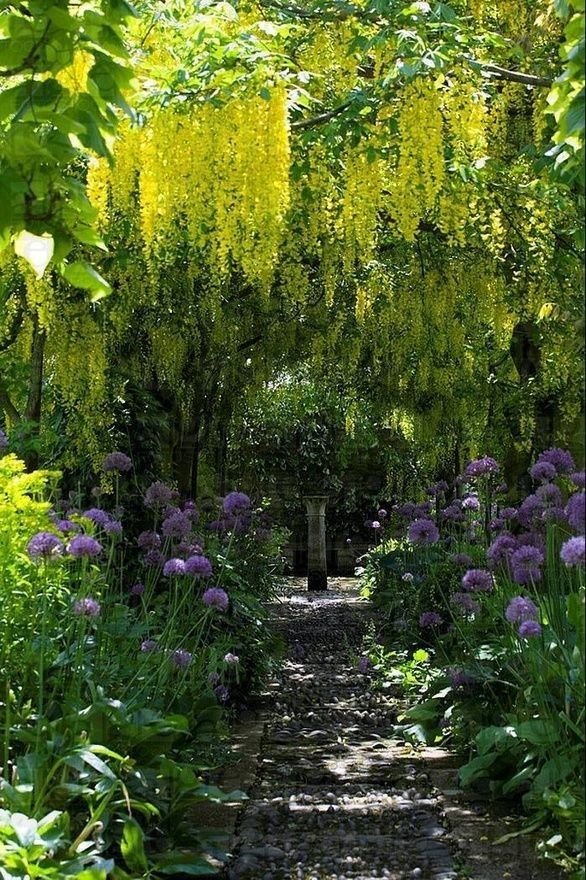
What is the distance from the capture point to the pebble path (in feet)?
10.2

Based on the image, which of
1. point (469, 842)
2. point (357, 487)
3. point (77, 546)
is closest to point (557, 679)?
point (469, 842)

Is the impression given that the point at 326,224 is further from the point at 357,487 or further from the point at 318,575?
the point at 357,487

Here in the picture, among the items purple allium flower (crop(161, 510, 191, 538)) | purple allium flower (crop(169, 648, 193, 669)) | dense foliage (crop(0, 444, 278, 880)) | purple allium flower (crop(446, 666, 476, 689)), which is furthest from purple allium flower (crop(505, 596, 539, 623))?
purple allium flower (crop(161, 510, 191, 538))

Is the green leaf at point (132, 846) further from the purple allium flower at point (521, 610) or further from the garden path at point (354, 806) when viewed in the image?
the purple allium flower at point (521, 610)

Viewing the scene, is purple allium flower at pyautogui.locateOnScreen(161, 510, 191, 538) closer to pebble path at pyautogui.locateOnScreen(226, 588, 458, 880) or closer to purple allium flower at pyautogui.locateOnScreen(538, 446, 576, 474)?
pebble path at pyautogui.locateOnScreen(226, 588, 458, 880)

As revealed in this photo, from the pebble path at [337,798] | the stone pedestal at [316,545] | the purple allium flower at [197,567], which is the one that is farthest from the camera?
the stone pedestal at [316,545]

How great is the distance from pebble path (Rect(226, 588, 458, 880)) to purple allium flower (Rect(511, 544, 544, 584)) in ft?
2.90

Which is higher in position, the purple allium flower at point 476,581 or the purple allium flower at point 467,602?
the purple allium flower at point 476,581

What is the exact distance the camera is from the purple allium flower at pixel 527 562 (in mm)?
3471

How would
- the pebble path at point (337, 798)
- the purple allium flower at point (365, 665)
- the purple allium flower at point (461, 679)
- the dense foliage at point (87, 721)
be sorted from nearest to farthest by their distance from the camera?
the dense foliage at point (87, 721) < the pebble path at point (337, 798) < the purple allium flower at point (461, 679) < the purple allium flower at point (365, 665)

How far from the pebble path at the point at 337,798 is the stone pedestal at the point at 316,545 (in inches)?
330

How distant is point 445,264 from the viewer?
652cm

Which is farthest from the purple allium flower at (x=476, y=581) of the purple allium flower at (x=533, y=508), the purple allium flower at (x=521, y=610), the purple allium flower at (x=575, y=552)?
the purple allium flower at (x=575, y=552)

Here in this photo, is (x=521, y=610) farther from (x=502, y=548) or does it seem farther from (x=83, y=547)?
(x=83, y=547)
